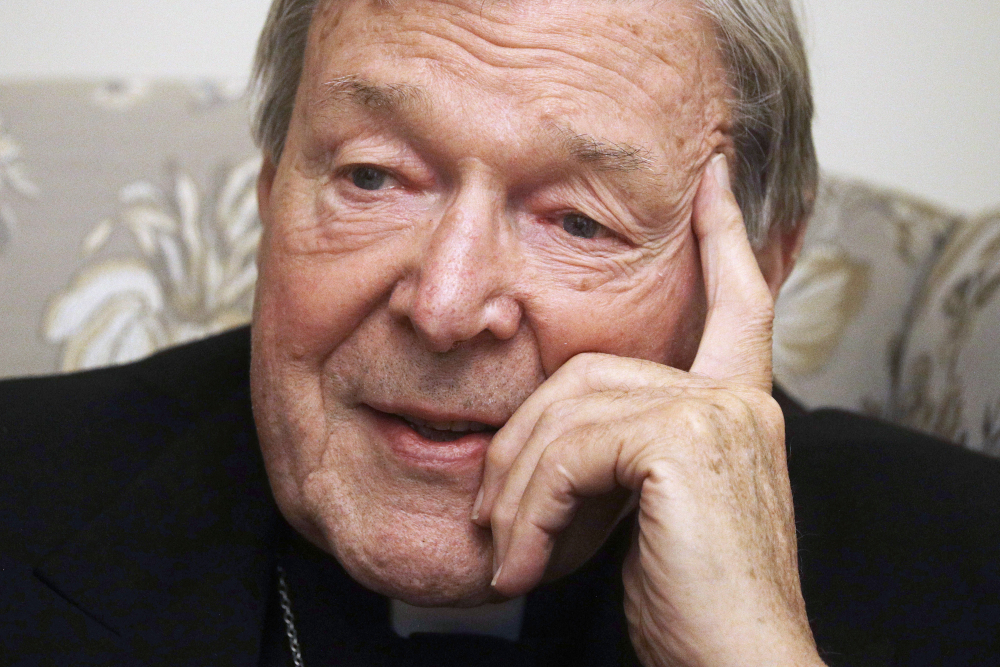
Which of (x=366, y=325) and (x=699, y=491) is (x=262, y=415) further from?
(x=699, y=491)

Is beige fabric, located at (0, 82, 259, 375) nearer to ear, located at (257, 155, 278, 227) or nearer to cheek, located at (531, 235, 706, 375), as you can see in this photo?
ear, located at (257, 155, 278, 227)

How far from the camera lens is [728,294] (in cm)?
154

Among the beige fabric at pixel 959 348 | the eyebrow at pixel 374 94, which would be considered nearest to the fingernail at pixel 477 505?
the eyebrow at pixel 374 94

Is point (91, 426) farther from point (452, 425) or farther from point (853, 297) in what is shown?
point (853, 297)

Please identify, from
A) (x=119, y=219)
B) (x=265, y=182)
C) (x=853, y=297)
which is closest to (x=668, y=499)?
(x=265, y=182)

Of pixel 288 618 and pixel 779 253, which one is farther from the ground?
pixel 779 253

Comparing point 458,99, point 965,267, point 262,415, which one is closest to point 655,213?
point 458,99

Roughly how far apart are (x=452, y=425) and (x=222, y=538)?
0.49 meters

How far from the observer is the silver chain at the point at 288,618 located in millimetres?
1649

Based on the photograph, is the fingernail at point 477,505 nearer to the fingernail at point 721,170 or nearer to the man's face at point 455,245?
the man's face at point 455,245

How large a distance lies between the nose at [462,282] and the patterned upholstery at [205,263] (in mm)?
985

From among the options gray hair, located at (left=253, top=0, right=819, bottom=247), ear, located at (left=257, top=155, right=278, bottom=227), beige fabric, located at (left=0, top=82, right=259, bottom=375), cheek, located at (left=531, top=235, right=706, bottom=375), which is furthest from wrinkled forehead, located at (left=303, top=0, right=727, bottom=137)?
beige fabric, located at (left=0, top=82, right=259, bottom=375)

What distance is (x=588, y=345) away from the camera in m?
1.44

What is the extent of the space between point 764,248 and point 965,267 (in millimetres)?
675
